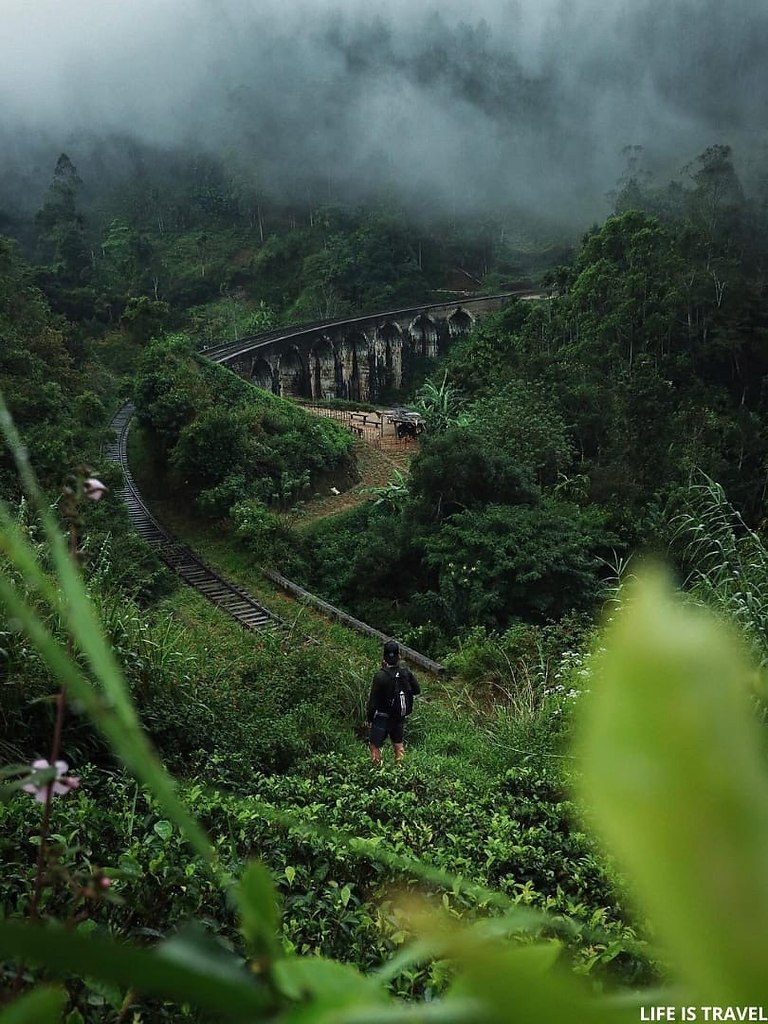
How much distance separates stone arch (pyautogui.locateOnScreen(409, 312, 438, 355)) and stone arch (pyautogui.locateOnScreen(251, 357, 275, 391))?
32.6ft

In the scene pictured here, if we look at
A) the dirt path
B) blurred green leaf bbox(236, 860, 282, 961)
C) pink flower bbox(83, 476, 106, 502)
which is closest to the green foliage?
the dirt path

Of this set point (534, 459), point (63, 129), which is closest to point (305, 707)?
point (534, 459)

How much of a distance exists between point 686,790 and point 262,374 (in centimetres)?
2770

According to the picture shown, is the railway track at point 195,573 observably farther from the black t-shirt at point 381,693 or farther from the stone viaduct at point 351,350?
the stone viaduct at point 351,350

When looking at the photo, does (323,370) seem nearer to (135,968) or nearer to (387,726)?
(387,726)

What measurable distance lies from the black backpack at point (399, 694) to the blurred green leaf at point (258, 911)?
479cm

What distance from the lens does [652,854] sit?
14 cm

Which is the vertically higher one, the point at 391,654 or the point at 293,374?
the point at 293,374

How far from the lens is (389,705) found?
4945 mm

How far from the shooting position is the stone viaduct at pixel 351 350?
2728cm

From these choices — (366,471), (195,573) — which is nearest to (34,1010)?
(195,573)

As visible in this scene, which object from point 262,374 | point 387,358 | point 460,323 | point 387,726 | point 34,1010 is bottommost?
point 34,1010

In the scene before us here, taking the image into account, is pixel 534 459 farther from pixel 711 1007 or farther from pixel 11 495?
pixel 711 1007

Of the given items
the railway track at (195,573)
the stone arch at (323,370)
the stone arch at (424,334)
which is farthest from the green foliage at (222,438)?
the stone arch at (424,334)
